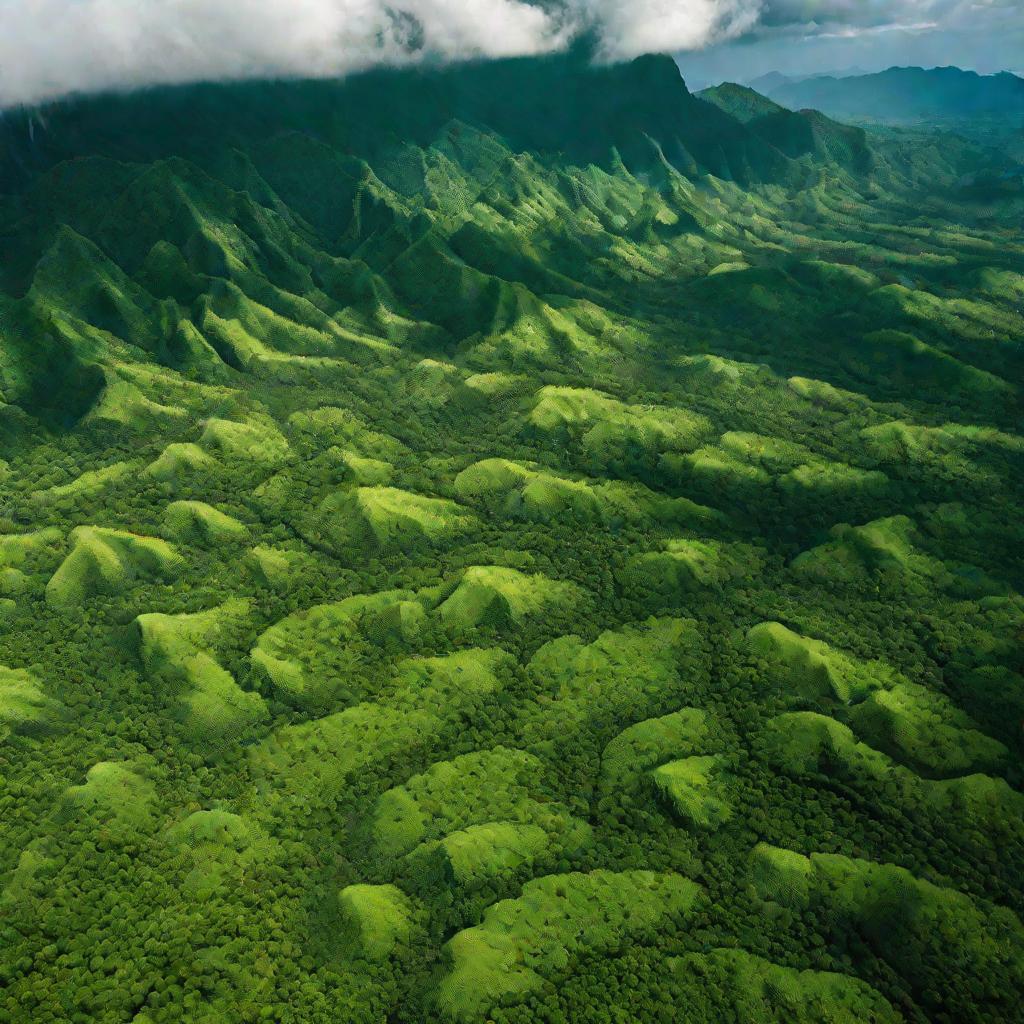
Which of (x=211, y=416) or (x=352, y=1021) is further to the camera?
(x=211, y=416)

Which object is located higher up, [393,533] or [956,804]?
[393,533]

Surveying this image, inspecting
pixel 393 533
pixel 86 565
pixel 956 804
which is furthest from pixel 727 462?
pixel 86 565

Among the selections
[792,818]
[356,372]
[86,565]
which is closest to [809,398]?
[356,372]

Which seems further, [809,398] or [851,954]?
[809,398]

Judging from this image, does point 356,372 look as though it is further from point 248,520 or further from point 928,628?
point 928,628

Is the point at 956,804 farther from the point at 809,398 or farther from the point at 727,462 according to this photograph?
the point at 809,398

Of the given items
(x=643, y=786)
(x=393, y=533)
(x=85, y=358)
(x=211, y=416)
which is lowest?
(x=643, y=786)

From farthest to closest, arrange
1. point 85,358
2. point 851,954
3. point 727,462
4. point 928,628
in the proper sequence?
point 85,358
point 727,462
point 928,628
point 851,954

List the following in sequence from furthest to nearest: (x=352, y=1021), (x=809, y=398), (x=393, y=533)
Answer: (x=809, y=398) → (x=393, y=533) → (x=352, y=1021)

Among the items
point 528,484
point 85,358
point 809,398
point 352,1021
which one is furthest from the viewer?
point 809,398
